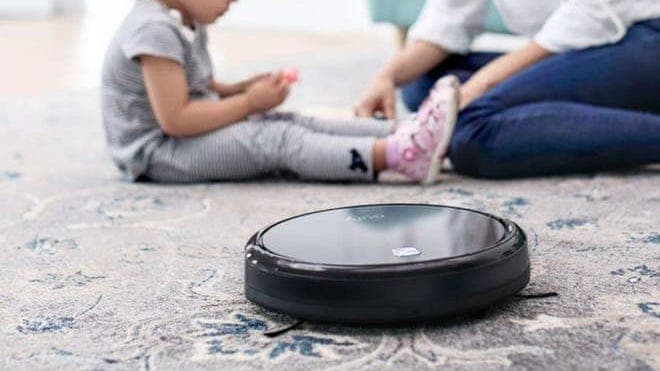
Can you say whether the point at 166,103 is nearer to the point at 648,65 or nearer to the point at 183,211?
the point at 183,211

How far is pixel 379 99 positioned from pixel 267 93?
197 millimetres

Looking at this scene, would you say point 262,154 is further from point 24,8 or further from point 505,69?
point 24,8

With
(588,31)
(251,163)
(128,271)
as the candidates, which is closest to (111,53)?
(251,163)

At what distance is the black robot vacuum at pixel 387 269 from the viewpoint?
660 millimetres

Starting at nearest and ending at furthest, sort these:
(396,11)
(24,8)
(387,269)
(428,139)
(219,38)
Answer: (387,269) → (428,139) → (396,11) → (219,38) → (24,8)

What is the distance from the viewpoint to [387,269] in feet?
2.16

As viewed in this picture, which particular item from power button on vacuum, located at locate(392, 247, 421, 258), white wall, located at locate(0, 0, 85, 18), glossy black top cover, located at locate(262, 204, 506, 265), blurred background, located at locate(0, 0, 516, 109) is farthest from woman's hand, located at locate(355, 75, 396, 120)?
white wall, located at locate(0, 0, 85, 18)

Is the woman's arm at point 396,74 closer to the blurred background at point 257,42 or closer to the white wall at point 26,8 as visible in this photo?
the blurred background at point 257,42

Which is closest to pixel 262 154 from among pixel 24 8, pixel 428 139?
pixel 428 139

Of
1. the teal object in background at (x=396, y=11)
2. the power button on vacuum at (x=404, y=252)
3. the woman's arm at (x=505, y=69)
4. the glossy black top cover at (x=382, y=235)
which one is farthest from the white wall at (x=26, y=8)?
the power button on vacuum at (x=404, y=252)

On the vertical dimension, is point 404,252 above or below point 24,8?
above

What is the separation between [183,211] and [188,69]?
0.24 m

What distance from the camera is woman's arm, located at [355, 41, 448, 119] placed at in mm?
1370

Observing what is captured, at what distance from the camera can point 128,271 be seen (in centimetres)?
87
